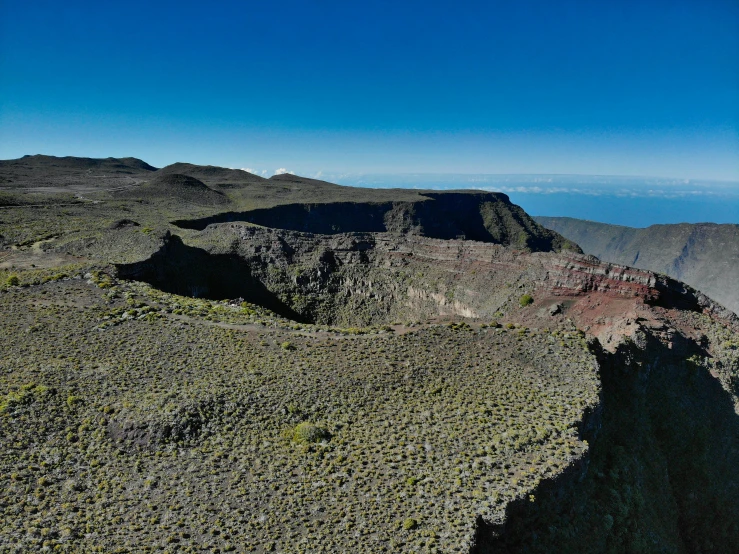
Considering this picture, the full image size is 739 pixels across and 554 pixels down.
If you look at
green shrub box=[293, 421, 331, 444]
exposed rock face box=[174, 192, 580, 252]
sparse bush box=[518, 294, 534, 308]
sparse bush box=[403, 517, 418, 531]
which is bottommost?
sparse bush box=[403, 517, 418, 531]

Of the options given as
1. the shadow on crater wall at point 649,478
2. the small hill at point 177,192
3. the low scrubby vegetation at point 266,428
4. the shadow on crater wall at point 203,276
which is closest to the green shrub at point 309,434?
the low scrubby vegetation at point 266,428

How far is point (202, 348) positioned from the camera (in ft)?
106

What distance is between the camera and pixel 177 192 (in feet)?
441

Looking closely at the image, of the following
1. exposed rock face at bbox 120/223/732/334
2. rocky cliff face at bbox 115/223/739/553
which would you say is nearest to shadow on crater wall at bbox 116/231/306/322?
exposed rock face at bbox 120/223/732/334

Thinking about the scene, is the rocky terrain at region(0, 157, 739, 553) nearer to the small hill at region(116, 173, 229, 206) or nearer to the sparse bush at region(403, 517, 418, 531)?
the sparse bush at region(403, 517, 418, 531)

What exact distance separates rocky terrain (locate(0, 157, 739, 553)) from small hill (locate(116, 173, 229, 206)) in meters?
71.0

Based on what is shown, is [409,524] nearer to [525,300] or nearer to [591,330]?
[591,330]

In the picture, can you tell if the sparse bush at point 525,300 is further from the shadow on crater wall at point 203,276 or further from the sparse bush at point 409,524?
the sparse bush at point 409,524

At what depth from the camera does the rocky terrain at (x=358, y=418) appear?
19234mm

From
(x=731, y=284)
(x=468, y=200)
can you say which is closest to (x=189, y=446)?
(x=468, y=200)

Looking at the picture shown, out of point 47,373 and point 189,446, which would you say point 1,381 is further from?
point 189,446

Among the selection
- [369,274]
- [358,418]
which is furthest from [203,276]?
[358,418]

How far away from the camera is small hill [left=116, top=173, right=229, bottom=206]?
125312 millimetres

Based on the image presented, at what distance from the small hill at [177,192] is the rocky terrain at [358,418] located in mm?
70985
